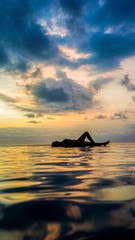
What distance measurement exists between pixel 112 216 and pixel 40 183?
6.65ft

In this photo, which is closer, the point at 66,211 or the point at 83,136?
the point at 66,211

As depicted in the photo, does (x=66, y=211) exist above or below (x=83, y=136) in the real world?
below

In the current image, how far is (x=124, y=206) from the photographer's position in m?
2.23

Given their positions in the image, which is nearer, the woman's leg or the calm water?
the calm water

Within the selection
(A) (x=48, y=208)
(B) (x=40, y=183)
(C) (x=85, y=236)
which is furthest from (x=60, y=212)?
(B) (x=40, y=183)

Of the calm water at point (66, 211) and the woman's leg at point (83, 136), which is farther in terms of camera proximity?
the woman's leg at point (83, 136)

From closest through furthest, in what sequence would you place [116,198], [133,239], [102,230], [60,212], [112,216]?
[133,239] → [102,230] → [112,216] → [60,212] → [116,198]

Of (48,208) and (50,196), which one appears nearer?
(48,208)

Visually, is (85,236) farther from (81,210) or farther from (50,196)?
(50,196)

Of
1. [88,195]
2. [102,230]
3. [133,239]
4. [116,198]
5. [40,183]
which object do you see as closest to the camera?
[133,239]

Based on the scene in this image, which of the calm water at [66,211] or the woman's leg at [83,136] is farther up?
the woman's leg at [83,136]

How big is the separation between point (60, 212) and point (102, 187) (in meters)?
1.36

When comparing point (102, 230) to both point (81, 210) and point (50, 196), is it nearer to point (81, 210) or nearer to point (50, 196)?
point (81, 210)

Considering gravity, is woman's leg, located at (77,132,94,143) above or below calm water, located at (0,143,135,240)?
above
